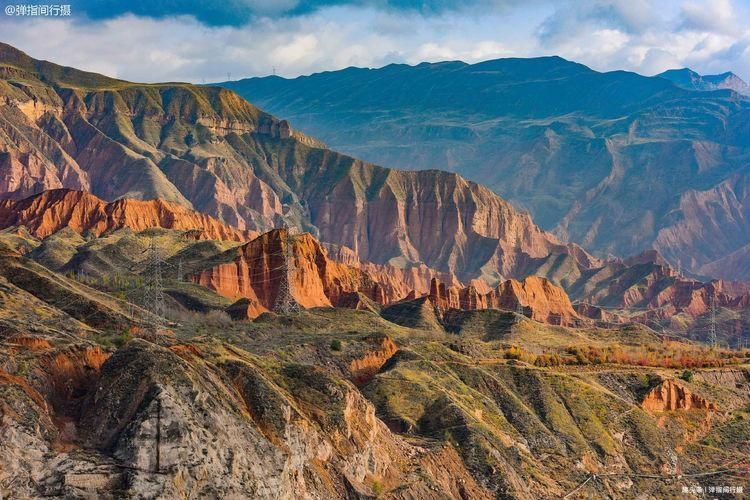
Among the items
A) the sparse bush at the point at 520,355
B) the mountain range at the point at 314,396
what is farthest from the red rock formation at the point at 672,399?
the sparse bush at the point at 520,355

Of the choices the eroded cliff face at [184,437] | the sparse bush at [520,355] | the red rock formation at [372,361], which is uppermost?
the eroded cliff face at [184,437]

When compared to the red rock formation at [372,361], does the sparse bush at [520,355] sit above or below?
below

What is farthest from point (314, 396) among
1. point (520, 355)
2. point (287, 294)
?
point (287, 294)

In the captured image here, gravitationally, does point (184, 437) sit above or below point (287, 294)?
above

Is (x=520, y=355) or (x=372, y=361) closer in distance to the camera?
(x=372, y=361)

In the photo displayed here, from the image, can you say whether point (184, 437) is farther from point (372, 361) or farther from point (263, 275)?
point (263, 275)

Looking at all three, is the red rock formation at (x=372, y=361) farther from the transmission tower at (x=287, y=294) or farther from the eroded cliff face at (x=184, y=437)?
the eroded cliff face at (x=184, y=437)

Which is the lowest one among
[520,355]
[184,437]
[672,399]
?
[672,399]

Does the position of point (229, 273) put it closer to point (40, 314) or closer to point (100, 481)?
point (40, 314)

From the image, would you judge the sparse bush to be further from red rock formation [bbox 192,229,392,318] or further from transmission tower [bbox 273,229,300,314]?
red rock formation [bbox 192,229,392,318]
